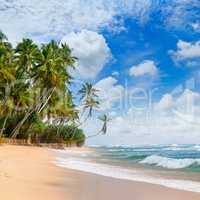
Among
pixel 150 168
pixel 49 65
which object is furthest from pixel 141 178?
pixel 49 65

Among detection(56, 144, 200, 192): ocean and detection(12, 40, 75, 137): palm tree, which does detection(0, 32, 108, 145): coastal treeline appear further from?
detection(56, 144, 200, 192): ocean

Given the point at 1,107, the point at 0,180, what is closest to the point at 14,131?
the point at 1,107

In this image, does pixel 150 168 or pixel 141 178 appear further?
pixel 150 168

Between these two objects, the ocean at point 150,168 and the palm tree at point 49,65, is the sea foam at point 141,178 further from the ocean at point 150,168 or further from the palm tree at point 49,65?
the palm tree at point 49,65

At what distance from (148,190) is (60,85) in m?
31.8

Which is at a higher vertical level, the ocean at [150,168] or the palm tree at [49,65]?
the palm tree at [49,65]

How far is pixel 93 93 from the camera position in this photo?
58.4m

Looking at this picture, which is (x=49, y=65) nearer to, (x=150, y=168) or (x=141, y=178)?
(x=150, y=168)

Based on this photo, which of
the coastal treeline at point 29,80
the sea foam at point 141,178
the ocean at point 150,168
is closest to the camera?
the sea foam at point 141,178

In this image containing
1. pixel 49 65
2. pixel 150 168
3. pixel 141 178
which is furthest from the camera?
pixel 49 65

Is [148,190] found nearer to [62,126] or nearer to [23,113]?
[23,113]

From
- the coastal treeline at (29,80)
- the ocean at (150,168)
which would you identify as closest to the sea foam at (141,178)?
the ocean at (150,168)

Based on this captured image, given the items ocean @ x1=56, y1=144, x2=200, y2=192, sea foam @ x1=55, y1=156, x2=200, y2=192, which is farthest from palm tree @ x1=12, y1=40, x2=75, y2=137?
sea foam @ x1=55, y1=156, x2=200, y2=192

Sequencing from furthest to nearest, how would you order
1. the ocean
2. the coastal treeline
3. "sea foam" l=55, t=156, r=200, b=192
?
1. the coastal treeline
2. the ocean
3. "sea foam" l=55, t=156, r=200, b=192
